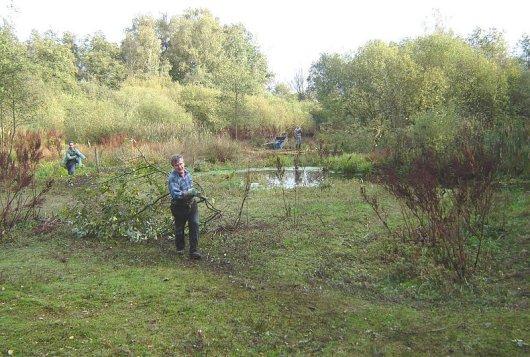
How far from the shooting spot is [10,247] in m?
8.01

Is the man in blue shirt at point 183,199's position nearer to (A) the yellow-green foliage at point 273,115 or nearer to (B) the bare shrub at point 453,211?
(B) the bare shrub at point 453,211

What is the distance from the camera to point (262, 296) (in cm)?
575

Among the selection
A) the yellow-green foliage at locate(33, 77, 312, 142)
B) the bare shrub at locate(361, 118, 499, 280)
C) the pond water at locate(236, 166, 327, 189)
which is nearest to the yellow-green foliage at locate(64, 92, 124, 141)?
the yellow-green foliage at locate(33, 77, 312, 142)

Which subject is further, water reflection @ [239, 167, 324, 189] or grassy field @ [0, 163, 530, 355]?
water reflection @ [239, 167, 324, 189]

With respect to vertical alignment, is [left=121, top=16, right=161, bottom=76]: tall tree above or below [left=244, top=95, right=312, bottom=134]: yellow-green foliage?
above

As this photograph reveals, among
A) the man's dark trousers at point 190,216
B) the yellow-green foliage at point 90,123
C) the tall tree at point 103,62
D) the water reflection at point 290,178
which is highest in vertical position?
the tall tree at point 103,62

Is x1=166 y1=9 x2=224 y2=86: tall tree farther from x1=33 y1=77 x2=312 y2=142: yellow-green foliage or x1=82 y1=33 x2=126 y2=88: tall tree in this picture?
x1=33 y1=77 x2=312 y2=142: yellow-green foliage

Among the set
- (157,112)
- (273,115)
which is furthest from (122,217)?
(273,115)

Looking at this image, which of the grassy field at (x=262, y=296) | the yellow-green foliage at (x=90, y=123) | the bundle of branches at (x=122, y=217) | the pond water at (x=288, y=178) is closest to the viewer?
the grassy field at (x=262, y=296)

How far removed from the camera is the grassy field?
4.55 m

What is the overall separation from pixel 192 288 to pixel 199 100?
2701 cm

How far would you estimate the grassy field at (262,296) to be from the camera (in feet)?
14.9

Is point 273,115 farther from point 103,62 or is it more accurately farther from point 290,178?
point 290,178

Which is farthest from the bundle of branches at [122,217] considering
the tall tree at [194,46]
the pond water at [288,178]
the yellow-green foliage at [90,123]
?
the tall tree at [194,46]
